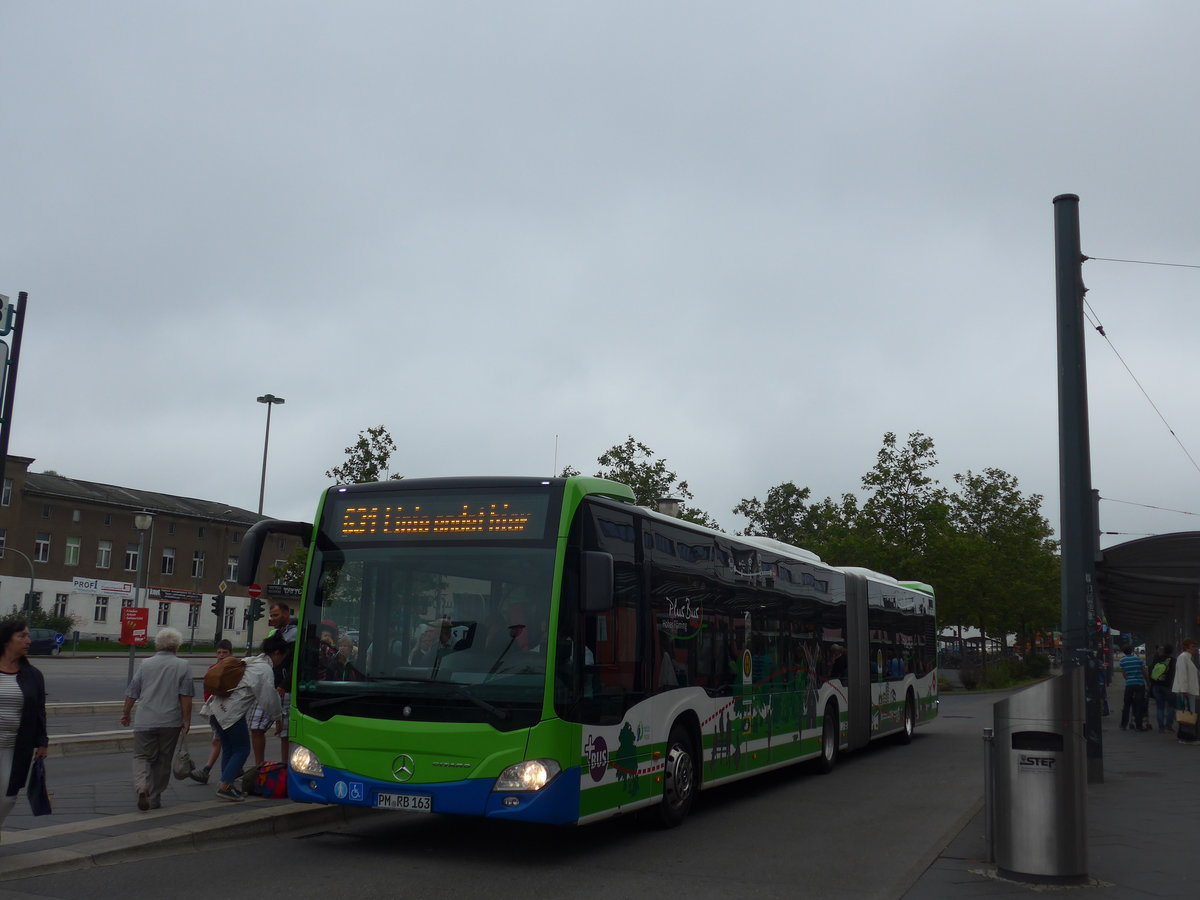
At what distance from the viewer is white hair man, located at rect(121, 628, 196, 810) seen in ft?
32.4

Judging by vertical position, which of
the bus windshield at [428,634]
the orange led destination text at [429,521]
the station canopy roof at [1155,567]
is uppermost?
the station canopy roof at [1155,567]

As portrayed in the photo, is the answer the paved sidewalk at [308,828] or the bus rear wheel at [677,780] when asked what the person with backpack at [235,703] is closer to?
the paved sidewalk at [308,828]

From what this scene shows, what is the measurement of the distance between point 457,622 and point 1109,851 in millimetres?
5524

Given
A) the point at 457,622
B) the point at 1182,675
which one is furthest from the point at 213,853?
the point at 1182,675

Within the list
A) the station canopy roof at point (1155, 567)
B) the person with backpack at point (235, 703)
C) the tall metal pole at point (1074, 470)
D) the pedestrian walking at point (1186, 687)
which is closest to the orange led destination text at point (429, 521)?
the person with backpack at point (235, 703)

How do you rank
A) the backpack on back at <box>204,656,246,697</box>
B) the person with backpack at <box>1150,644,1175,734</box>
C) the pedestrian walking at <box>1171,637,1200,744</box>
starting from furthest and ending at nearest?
1. the person with backpack at <box>1150,644,1175,734</box>
2. the pedestrian walking at <box>1171,637,1200,744</box>
3. the backpack on back at <box>204,656,246,697</box>

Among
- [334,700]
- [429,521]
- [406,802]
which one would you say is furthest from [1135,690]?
[334,700]

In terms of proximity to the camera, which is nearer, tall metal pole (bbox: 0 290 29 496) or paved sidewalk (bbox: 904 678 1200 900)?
paved sidewalk (bbox: 904 678 1200 900)

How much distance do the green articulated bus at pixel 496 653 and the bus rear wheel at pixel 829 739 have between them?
5075mm

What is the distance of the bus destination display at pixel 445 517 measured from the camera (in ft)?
30.2

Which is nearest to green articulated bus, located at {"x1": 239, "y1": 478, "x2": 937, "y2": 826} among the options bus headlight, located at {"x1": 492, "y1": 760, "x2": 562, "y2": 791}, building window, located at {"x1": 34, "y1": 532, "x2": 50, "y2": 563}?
bus headlight, located at {"x1": 492, "y1": 760, "x2": 562, "y2": 791}

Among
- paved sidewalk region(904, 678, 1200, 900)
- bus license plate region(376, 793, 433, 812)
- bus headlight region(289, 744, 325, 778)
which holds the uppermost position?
bus headlight region(289, 744, 325, 778)

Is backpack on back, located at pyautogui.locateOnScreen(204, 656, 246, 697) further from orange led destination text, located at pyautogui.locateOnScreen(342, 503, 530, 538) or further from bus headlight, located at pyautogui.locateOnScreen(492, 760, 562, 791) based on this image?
bus headlight, located at pyautogui.locateOnScreen(492, 760, 562, 791)

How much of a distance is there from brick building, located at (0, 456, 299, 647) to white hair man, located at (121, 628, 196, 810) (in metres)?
60.2
